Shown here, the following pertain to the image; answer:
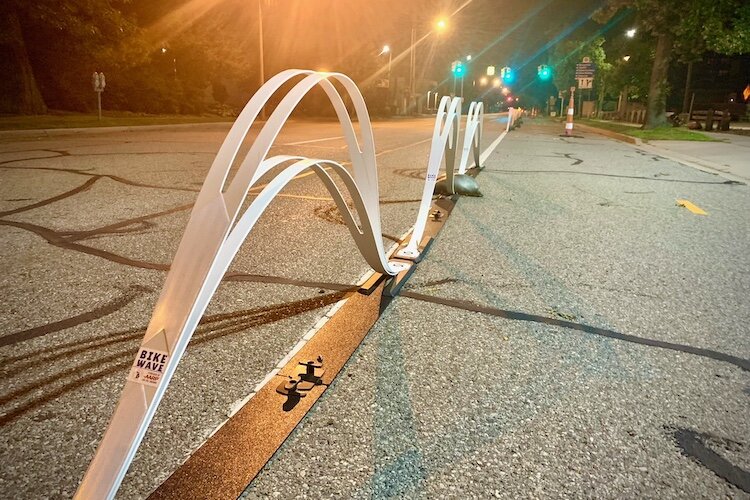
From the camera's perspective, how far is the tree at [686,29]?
20359 millimetres

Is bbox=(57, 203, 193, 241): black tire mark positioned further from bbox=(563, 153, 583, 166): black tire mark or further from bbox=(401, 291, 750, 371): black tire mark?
bbox=(563, 153, 583, 166): black tire mark

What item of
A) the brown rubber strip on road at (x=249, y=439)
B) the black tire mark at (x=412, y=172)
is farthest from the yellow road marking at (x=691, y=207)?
the brown rubber strip on road at (x=249, y=439)

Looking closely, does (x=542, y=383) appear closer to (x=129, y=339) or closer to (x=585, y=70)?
(x=129, y=339)

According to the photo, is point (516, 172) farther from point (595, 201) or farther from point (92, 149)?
point (92, 149)

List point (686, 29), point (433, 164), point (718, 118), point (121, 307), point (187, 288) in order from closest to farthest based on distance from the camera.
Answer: point (187, 288) → point (121, 307) → point (433, 164) → point (686, 29) → point (718, 118)

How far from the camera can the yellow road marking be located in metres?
6.55

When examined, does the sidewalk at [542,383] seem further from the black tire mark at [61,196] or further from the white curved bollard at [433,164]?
the black tire mark at [61,196]

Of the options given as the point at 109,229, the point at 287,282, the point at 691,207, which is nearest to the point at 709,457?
the point at 287,282

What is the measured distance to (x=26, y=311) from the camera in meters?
3.10

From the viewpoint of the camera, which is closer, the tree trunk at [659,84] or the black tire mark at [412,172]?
the black tire mark at [412,172]

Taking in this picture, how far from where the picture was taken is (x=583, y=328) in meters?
3.03

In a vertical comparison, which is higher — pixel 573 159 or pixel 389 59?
pixel 389 59

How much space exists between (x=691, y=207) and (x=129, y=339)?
6904mm

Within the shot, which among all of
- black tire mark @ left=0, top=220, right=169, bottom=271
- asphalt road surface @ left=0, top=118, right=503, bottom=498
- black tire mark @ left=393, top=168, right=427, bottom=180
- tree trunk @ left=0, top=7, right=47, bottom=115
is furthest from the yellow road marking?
→ tree trunk @ left=0, top=7, right=47, bottom=115
